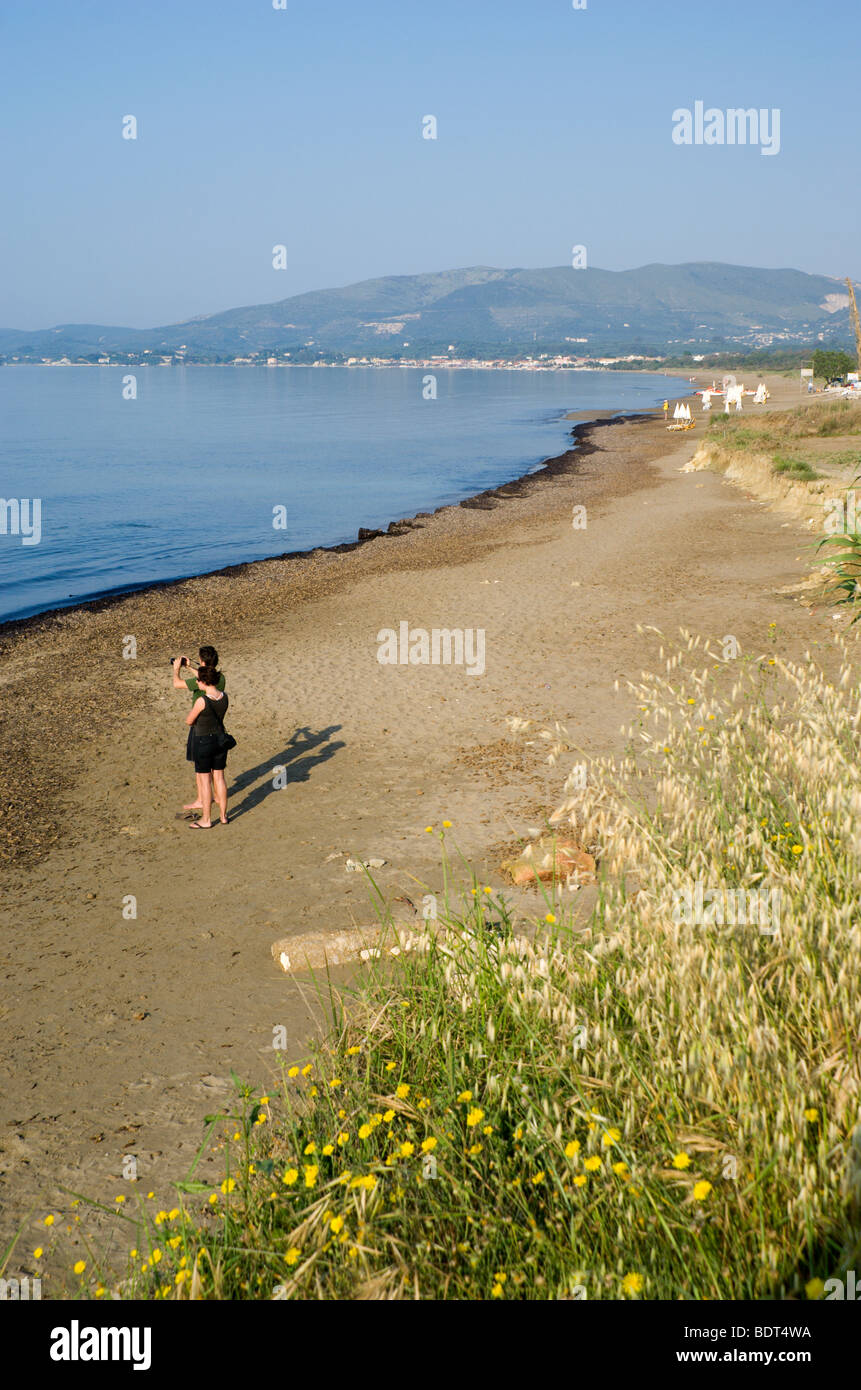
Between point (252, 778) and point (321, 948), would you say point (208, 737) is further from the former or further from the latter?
point (321, 948)

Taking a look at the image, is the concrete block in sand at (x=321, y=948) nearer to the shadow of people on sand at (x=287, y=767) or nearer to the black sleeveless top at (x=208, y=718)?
the black sleeveless top at (x=208, y=718)

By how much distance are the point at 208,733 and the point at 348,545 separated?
22.1 m

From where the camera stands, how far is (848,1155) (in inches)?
113

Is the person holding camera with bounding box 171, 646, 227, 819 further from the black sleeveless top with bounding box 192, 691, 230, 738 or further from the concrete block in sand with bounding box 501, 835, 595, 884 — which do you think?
the concrete block in sand with bounding box 501, 835, 595, 884

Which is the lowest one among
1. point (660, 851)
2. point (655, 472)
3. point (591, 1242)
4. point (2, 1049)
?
point (2, 1049)

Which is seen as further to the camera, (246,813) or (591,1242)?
(246,813)

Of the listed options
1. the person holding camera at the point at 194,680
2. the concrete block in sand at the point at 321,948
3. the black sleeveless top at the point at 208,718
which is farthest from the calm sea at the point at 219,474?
the concrete block in sand at the point at 321,948

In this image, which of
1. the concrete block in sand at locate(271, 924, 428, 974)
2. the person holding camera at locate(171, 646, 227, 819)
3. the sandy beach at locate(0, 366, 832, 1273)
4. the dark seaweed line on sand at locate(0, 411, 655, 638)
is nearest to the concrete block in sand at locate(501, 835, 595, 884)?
the sandy beach at locate(0, 366, 832, 1273)

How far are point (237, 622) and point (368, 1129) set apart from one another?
60.6 feet

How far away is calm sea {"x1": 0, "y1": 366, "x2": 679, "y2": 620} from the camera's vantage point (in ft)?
107

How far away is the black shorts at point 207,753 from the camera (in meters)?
10.5

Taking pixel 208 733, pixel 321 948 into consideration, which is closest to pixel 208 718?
pixel 208 733
